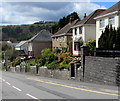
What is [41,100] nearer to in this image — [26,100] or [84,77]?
[26,100]

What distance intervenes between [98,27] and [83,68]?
14920 mm

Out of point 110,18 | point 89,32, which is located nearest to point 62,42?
point 89,32

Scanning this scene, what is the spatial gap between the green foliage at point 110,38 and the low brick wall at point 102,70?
313 inches

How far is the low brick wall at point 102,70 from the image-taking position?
51.5 ft

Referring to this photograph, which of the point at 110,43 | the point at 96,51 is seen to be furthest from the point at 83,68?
the point at 110,43

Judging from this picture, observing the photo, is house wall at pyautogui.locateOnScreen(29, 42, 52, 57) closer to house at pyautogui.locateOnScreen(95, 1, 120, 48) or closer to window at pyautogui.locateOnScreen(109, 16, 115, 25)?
house at pyautogui.locateOnScreen(95, 1, 120, 48)

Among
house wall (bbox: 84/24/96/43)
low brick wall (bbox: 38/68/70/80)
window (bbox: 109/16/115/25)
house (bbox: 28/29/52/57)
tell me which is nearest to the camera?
low brick wall (bbox: 38/68/70/80)

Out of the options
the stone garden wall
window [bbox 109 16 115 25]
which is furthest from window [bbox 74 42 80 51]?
the stone garden wall

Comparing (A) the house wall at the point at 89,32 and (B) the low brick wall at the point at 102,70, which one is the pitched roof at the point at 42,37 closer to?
(A) the house wall at the point at 89,32

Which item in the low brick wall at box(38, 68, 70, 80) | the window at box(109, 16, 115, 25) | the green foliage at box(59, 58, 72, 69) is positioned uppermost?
the window at box(109, 16, 115, 25)

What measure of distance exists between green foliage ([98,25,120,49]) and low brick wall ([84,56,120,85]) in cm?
796

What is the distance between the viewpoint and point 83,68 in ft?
66.4

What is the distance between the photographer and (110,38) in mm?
27469

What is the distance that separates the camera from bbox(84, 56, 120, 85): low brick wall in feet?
51.5
